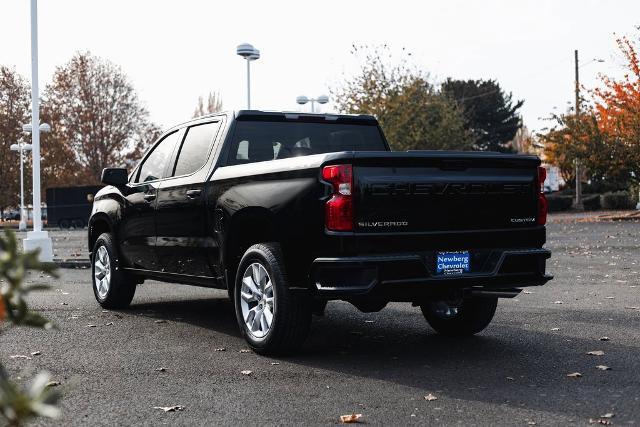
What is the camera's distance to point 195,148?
8.14 meters

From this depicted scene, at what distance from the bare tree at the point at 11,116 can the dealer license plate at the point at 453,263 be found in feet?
173

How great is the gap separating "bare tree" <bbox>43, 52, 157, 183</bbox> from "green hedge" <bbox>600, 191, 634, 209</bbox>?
94.7ft

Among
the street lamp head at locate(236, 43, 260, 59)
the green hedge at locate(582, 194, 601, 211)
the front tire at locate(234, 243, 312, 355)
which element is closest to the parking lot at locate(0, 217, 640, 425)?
the front tire at locate(234, 243, 312, 355)

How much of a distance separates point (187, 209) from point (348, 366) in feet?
8.03

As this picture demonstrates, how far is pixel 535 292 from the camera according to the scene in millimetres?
11125

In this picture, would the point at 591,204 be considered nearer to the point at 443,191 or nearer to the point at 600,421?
the point at 443,191

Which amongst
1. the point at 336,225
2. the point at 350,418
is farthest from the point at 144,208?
the point at 350,418

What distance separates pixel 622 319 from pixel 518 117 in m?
71.4

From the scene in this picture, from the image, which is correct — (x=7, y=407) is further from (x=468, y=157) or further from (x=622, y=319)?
(x=622, y=319)

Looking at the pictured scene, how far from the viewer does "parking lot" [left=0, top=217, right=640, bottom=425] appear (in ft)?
15.9

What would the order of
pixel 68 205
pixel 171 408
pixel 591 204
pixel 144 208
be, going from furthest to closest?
pixel 68 205
pixel 591 204
pixel 144 208
pixel 171 408

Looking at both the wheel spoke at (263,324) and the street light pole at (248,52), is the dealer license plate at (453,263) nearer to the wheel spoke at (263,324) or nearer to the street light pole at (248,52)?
the wheel spoke at (263,324)

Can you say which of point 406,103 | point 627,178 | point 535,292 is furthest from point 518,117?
point 535,292

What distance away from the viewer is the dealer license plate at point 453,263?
612 cm
